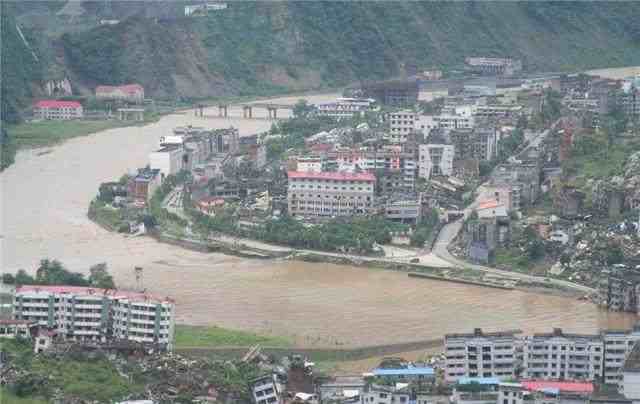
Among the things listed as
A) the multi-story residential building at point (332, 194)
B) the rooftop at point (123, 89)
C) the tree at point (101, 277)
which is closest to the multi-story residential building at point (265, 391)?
the tree at point (101, 277)

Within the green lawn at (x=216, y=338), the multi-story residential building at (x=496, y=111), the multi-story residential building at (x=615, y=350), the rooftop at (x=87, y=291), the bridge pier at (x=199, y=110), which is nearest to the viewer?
the multi-story residential building at (x=615, y=350)

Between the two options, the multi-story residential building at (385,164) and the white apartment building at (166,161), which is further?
the white apartment building at (166,161)

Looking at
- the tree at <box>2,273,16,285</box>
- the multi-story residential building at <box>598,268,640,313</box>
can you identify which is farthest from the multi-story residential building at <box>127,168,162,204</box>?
the multi-story residential building at <box>598,268,640,313</box>

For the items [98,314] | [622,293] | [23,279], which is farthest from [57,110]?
[98,314]

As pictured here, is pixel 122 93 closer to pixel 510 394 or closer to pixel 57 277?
pixel 57 277

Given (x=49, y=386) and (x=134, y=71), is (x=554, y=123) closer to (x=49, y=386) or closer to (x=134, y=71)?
(x=134, y=71)

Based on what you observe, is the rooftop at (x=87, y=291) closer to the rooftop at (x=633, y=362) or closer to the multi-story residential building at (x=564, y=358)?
the multi-story residential building at (x=564, y=358)
